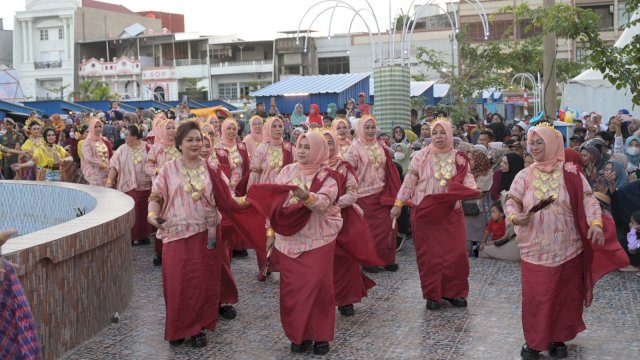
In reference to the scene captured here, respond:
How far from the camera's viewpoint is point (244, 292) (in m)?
8.28

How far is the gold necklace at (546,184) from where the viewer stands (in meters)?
5.95

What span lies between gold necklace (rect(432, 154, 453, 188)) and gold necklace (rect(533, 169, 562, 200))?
5.54 feet

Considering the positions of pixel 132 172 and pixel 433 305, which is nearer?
pixel 433 305

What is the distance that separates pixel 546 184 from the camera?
19.6 feet

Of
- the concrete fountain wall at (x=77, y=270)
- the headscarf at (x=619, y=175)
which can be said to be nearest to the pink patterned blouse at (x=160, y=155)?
the concrete fountain wall at (x=77, y=270)

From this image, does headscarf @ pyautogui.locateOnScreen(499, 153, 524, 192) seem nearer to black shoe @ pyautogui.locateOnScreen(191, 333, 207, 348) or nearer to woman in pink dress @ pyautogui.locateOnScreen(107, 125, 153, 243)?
woman in pink dress @ pyautogui.locateOnScreen(107, 125, 153, 243)

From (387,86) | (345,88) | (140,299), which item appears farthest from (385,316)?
(345,88)

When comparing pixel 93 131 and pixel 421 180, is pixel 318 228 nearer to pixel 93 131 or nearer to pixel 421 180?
pixel 421 180

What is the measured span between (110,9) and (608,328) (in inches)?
2823

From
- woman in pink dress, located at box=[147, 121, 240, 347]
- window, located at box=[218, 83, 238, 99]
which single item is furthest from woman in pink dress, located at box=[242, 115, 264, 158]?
window, located at box=[218, 83, 238, 99]

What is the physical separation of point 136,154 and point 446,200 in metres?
5.18

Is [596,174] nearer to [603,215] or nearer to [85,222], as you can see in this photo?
[603,215]

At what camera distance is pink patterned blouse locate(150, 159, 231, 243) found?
20.8 ft

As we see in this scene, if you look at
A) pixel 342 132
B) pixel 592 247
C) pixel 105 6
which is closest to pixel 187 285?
pixel 592 247
